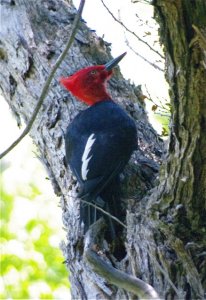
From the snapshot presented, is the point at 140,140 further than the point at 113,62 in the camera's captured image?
No

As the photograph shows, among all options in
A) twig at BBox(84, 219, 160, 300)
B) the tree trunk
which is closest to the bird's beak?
the tree trunk

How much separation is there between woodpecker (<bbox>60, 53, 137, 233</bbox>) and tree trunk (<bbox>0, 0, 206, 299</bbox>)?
0.10 metres

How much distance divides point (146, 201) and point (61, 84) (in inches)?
51.1

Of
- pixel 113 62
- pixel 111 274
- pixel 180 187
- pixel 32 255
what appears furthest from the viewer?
pixel 32 255

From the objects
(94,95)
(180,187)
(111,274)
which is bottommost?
(111,274)

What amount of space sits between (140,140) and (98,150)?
44 cm

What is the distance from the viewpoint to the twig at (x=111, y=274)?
11.6 feet

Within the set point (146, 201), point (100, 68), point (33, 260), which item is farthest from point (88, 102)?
point (33, 260)

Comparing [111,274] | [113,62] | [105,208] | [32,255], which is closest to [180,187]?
[111,274]

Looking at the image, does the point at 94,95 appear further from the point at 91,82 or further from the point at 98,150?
the point at 98,150

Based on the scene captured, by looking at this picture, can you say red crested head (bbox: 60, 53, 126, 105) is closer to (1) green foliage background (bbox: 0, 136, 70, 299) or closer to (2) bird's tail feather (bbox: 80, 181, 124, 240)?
(2) bird's tail feather (bbox: 80, 181, 124, 240)

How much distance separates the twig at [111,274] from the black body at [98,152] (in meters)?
0.17

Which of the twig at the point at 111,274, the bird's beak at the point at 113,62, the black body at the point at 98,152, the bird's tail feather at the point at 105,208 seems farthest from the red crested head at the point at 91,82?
the twig at the point at 111,274

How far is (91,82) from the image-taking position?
563 cm
